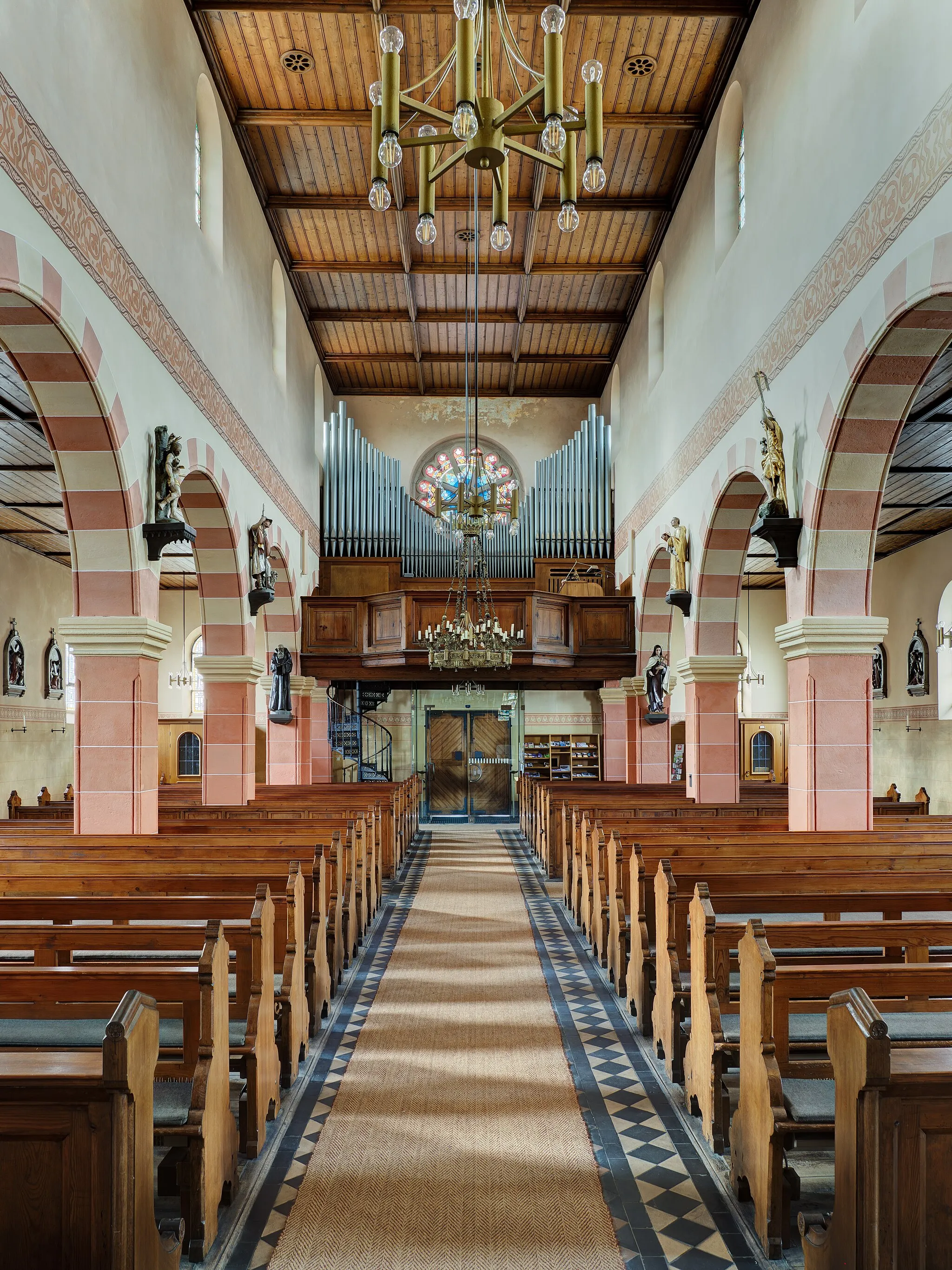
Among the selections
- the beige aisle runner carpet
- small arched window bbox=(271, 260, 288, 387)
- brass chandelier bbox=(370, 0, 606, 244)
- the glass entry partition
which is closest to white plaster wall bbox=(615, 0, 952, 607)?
brass chandelier bbox=(370, 0, 606, 244)

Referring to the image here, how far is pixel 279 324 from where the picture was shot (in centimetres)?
1479

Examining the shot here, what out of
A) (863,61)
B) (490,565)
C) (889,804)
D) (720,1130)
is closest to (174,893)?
(720,1130)

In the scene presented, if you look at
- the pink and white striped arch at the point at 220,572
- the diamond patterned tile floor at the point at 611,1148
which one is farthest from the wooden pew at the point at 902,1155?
the pink and white striped arch at the point at 220,572

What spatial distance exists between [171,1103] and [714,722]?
912cm

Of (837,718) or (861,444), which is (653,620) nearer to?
(837,718)

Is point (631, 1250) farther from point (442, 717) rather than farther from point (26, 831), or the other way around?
point (442, 717)

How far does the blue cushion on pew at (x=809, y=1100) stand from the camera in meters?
3.50

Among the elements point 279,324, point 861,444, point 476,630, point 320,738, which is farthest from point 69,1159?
point 320,738

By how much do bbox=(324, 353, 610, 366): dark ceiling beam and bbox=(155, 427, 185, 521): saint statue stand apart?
35.6ft

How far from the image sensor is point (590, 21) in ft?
33.1

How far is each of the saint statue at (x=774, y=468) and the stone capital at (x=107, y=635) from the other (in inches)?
193

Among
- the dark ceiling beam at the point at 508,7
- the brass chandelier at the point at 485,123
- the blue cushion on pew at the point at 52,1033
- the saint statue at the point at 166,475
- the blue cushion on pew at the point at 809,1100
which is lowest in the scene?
the blue cushion on pew at the point at 809,1100

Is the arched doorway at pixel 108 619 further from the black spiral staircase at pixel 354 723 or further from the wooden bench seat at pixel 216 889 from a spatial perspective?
the black spiral staircase at pixel 354 723

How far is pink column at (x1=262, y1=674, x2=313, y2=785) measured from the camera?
16953mm
